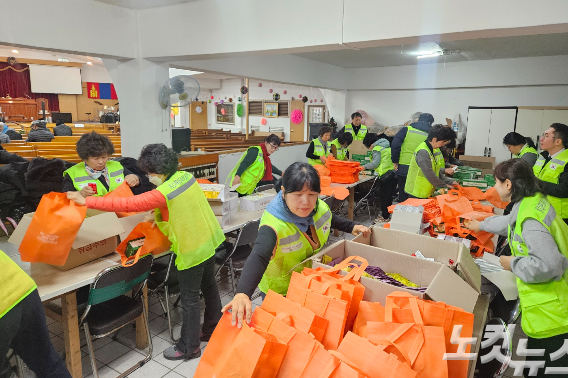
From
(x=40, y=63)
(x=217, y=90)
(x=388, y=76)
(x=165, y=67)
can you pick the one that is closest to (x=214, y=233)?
(x=165, y=67)

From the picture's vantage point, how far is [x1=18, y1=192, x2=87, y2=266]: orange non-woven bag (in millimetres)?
2045

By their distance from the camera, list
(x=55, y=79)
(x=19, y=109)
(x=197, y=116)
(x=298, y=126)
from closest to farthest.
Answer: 1. (x=298, y=126)
2. (x=19, y=109)
3. (x=55, y=79)
4. (x=197, y=116)

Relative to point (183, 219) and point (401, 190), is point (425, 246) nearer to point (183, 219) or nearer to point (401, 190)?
point (183, 219)

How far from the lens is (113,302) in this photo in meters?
2.55

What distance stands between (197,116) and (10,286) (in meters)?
16.0

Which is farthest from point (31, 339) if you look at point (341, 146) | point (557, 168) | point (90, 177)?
point (341, 146)

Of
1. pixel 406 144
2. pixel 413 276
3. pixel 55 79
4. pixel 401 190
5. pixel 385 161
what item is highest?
pixel 55 79

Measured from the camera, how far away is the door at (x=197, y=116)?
1652 centimetres

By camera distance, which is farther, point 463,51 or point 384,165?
point 463,51

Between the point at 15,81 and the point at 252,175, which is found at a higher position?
the point at 15,81

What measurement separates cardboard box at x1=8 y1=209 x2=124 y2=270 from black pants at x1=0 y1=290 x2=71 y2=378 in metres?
0.66

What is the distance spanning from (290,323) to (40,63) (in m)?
17.7

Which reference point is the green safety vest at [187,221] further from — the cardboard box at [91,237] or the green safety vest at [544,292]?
the green safety vest at [544,292]

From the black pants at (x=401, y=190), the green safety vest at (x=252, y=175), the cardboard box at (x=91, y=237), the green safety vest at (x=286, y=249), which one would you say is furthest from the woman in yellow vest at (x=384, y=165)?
the cardboard box at (x=91, y=237)
